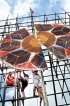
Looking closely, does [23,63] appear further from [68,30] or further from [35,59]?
[68,30]

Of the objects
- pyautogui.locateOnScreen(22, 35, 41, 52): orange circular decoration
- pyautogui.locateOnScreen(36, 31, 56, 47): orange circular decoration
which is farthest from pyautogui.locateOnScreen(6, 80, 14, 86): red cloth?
pyautogui.locateOnScreen(36, 31, 56, 47): orange circular decoration

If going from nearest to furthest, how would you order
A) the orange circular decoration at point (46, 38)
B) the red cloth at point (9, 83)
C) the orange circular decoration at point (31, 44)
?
the red cloth at point (9, 83), the orange circular decoration at point (31, 44), the orange circular decoration at point (46, 38)

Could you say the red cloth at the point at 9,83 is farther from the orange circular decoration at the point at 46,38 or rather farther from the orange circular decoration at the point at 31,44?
the orange circular decoration at the point at 46,38

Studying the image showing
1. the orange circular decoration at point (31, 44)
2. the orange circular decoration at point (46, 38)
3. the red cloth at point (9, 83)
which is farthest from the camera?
the orange circular decoration at point (46, 38)

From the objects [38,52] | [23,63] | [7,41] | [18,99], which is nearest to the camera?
[18,99]

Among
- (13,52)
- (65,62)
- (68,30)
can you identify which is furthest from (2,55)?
(68,30)

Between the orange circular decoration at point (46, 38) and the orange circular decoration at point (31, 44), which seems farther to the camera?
the orange circular decoration at point (46, 38)

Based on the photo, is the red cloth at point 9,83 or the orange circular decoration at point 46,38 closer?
the red cloth at point 9,83

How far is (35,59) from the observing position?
35.0 feet

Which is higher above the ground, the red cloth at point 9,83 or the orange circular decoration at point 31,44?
the orange circular decoration at point 31,44

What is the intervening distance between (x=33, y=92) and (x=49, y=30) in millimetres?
4364

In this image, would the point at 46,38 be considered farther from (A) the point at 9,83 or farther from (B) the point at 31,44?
(A) the point at 9,83

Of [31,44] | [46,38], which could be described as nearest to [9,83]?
[31,44]

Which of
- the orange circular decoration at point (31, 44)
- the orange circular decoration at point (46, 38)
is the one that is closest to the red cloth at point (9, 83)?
the orange circular decoration at point (31, 44)
